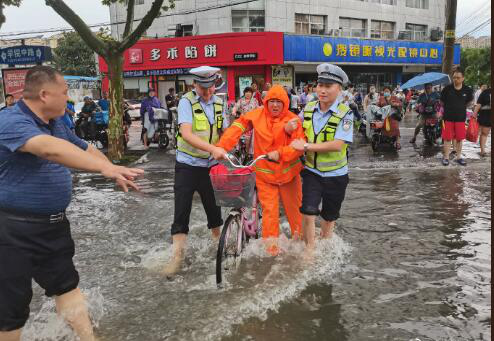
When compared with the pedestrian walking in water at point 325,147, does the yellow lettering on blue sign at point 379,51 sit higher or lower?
higher

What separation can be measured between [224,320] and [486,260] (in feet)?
9.63

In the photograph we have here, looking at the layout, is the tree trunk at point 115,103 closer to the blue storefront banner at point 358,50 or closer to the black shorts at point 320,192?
the black shorts at point 320,192

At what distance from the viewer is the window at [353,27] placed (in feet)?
109

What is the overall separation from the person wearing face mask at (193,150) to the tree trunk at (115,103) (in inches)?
315

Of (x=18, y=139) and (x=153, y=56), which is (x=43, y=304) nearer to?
(x=18, y=139)

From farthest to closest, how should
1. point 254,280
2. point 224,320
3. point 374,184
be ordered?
point 374,184
point 254,280
point 224,320

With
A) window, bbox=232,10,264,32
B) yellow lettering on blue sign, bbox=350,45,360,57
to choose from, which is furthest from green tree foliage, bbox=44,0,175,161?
yellow lettering on blue sign, bbox=350,45,360,57

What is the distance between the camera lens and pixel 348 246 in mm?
5473

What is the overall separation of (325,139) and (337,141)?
0.16m

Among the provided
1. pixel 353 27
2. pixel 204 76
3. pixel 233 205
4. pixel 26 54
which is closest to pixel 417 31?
pixel 353 27

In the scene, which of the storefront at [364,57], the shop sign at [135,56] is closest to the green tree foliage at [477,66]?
the storefront at [364,57]

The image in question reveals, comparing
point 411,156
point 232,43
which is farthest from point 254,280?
point 232,43

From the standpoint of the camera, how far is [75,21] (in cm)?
1117

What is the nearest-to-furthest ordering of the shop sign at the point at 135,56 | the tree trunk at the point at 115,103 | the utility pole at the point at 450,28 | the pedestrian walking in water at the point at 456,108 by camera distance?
the pedestrian walking in water at the point at 456,108, the tree trunk at the point at 115,103, the utility pole at the point at 450,28, the shop sign at the point at 135,56
